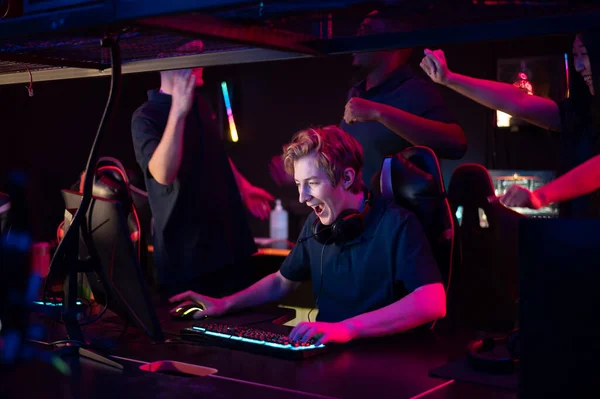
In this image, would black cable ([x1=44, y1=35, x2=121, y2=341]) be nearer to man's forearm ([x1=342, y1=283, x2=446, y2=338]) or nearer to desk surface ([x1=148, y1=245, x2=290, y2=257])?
man's forearm ([x1=342, y1=283, x2=446, y2=338])

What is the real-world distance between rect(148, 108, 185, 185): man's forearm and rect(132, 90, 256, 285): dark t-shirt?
0.16 feet

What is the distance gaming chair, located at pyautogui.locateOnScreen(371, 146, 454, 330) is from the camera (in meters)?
2.07

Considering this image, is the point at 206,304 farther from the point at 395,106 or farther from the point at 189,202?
the point at 395,106

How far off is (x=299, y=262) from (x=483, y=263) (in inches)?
24.1

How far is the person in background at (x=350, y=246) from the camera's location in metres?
1.94

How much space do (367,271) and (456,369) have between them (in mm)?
582

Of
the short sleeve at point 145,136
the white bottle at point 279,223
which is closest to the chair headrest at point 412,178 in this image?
the short sleeve at point 145,136

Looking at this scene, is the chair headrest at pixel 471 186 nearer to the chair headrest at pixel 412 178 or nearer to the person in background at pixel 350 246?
the chair headrest at pixel 412 178

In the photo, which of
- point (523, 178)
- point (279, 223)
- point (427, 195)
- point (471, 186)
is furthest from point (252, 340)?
point (279, 223)

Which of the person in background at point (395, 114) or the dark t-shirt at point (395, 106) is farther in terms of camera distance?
the dark t-shirt at point (395, 106)

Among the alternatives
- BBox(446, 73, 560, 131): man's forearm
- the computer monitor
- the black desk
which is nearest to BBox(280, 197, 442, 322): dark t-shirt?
the black desk

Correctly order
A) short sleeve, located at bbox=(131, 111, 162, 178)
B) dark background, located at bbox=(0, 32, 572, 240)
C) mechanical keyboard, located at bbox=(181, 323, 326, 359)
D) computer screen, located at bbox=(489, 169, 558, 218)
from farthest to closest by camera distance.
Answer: computer screen, located at bbox=(489, 169, 558, 218) < dark background, located at bbox=(0, 32, 572, 240) < short sleeve, located at bbox=(131, 111, 162, 178) < mechanical keyboard, located at bbox=(181, 323, 326, 359)

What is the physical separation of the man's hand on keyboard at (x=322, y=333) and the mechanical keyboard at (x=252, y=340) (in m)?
0.01

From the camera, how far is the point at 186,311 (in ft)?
6.75
